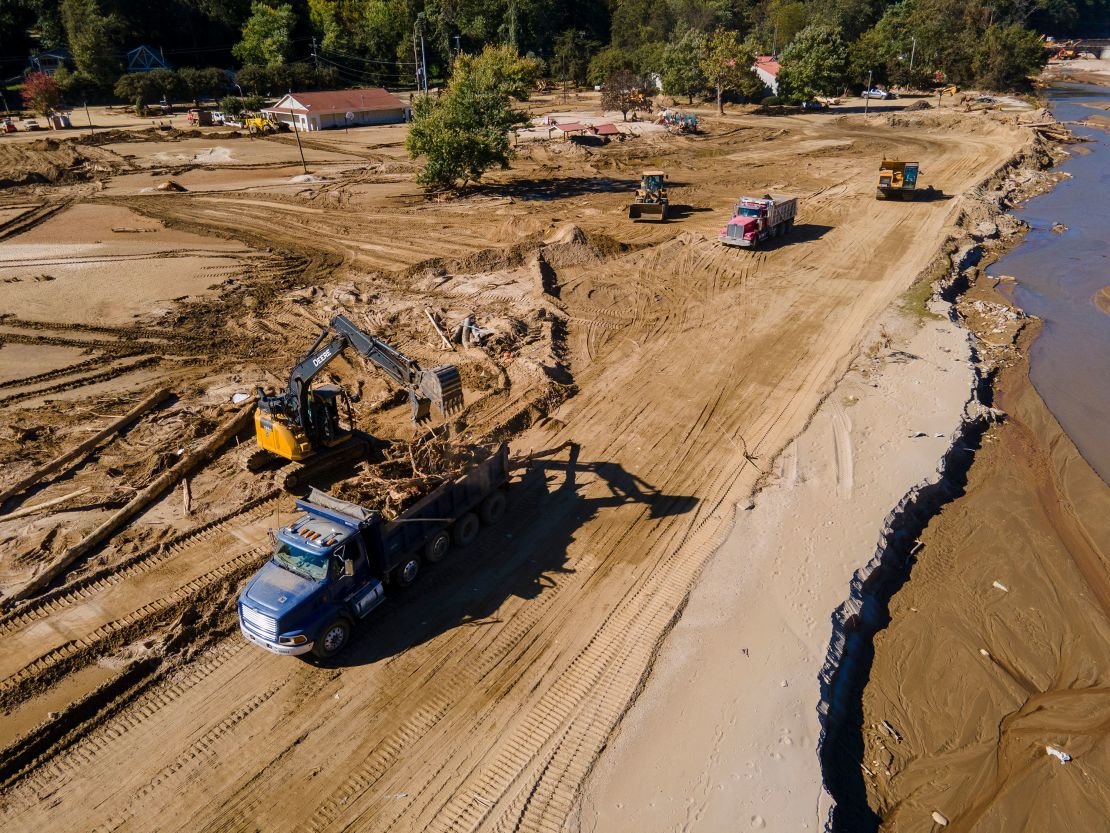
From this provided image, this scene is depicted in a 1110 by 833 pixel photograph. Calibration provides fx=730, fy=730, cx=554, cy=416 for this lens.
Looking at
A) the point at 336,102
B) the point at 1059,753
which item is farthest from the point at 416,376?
the point at 336,102

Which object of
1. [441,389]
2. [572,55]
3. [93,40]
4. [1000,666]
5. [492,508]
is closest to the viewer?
[1000,666]

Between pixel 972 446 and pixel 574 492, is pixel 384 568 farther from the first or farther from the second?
pixel 972 446

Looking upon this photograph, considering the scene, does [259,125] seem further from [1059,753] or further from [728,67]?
[1059,753]

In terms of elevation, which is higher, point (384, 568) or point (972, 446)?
point (384, 568)

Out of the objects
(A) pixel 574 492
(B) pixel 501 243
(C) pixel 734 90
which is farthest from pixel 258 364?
(C) pixel 734 90

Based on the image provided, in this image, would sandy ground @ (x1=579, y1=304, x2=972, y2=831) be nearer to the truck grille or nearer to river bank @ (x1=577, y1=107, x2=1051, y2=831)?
river bank @ (x1=577, y1=107, x2=1051, y2=831)

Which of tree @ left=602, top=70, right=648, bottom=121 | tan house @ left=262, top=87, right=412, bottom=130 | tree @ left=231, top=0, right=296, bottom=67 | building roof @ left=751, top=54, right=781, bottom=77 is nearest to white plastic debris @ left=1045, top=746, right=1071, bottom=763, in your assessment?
tree @ left=602, top=70, right=648, bottom=121

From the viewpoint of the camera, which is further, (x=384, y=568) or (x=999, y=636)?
(x=999, y=636)
